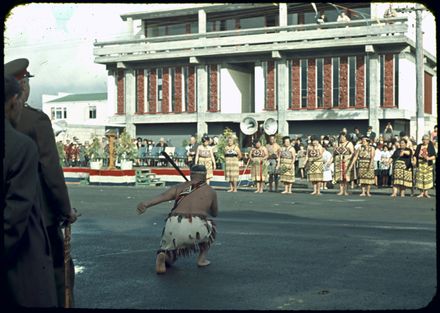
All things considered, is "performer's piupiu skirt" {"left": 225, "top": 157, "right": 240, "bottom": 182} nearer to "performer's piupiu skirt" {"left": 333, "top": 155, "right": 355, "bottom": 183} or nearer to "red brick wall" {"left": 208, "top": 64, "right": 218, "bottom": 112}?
"performer's piupiu skirt" {"left": 333, "top": 155, "right": 355, "bottom": 183}

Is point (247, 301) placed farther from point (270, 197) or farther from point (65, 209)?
point (270, 197)

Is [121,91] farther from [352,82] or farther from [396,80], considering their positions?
[396,80]

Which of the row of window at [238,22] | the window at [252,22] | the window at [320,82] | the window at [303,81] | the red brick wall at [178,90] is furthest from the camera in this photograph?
the window at [252,22]

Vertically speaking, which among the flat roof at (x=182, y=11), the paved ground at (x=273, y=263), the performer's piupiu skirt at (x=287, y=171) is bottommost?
the paved ground at (x=273, y=263)

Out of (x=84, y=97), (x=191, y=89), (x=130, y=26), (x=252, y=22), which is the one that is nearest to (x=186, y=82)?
(x=191, y=89)

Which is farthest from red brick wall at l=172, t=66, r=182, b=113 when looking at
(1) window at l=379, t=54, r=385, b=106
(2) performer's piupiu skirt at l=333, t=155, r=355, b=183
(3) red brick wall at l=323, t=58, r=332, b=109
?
(2) performer's piupiu skirt at l=333, t=155, r=355, b=183

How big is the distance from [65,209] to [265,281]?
317 cm

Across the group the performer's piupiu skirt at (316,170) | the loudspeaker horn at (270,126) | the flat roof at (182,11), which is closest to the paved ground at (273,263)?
the performer's piupiu skirt at (316,170)

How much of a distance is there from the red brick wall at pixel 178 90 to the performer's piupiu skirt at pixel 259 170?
2571cm

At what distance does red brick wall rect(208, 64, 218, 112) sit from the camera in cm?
4584

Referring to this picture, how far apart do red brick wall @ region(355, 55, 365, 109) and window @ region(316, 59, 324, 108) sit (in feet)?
7.50

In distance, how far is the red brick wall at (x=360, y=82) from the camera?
4084 centimetres

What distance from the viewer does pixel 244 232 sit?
1133 cm

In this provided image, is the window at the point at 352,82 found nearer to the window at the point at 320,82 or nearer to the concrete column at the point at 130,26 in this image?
the window at the point at 320,82
